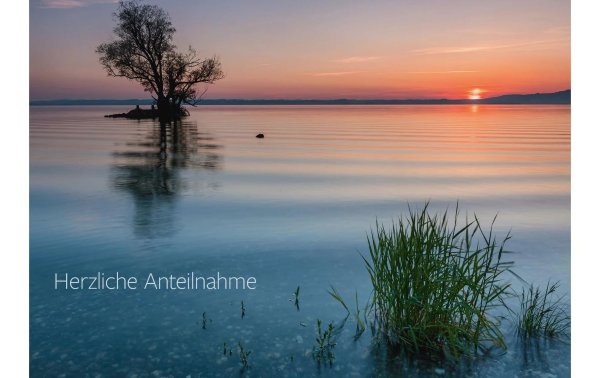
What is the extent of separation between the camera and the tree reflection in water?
12085 millimetres

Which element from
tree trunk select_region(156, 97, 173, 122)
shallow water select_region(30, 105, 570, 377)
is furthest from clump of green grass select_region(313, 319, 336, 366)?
tree trunk select_region(156, 97, 173, 122)

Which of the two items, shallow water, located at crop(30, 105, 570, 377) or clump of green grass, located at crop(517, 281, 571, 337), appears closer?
shallow water, located at crop(30, 105, 570, 377)

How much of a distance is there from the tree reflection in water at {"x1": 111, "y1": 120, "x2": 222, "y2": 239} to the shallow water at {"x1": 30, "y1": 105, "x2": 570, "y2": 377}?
8cm

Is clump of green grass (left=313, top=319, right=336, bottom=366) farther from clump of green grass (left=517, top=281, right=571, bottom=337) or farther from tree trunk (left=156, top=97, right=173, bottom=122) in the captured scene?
tree trunk (left=156, top=97, right=173, bottom=122)

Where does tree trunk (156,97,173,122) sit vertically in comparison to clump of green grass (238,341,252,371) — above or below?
above

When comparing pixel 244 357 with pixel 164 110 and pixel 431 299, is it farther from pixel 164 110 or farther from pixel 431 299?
pixel 164 110

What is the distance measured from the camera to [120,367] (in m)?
5.93

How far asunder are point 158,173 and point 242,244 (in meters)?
9.98

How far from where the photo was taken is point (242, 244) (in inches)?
404

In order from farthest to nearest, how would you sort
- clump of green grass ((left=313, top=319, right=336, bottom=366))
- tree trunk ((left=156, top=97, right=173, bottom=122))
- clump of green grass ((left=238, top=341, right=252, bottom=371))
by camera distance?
tree trunk ((left=156, top=97, right=173, bottom=122))
clump of green grass ((left=313, top=319, right=336, bottom=366))
clump of green grass ((left=238, top=341, right=252, bottom=371))

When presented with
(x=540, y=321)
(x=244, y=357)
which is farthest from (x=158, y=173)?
(x=540, y=321)

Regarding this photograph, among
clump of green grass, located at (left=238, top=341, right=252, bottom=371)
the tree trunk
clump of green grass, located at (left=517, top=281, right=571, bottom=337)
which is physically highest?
the tree trunk
